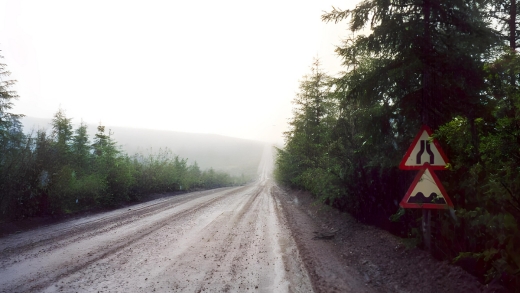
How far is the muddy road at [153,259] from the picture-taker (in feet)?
15.0

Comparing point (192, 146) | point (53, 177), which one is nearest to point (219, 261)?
point (53, 177)

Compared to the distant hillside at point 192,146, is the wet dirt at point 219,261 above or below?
below

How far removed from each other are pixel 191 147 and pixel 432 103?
14487 cm

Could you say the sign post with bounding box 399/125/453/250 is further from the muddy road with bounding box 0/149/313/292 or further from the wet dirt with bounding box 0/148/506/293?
the muddy road with bounding box 0/149/313/292

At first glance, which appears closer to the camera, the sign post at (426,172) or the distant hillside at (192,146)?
the sign post at (426,172)

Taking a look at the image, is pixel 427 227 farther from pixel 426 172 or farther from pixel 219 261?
pixel 219 261

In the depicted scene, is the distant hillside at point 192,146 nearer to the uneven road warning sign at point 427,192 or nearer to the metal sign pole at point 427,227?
the metal sign pole at point 427,227

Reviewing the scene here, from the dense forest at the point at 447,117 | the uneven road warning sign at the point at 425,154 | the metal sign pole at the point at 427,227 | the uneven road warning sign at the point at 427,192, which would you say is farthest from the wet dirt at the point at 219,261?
the uneven road warning sign at the point at 425,154

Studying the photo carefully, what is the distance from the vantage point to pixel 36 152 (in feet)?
37.2

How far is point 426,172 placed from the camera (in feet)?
15.0

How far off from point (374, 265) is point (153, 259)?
4.39m

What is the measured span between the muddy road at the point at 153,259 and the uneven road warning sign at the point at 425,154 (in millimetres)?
2579

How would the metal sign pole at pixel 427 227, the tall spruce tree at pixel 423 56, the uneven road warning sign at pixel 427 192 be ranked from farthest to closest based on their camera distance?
1. the tall spruce tree at pixel 423 56
2. the metal sign pole at pixel 427 227
3. the uneven road warning sign at pixel 427 192

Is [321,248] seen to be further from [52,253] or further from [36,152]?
[36,152]
